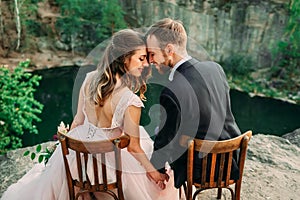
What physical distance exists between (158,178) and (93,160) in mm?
465

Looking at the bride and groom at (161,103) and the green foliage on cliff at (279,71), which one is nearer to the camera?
the bride and groom at (161,103)

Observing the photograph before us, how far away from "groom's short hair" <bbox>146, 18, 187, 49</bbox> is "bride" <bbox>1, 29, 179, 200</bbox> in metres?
0.09

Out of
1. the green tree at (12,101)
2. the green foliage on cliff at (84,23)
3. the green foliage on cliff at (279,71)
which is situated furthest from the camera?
the green foliage on cliff at (84,23)

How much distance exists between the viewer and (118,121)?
2146 mm

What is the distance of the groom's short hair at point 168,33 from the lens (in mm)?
2027

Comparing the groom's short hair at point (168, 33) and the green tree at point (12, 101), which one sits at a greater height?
the groom's short hair at point (168, 33)

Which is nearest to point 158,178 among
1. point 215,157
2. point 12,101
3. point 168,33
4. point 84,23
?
point 215,157

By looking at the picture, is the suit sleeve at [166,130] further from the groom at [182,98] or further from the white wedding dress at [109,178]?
the white wedding dress at [109,178]

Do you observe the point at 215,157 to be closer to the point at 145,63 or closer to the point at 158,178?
the point at 158,178

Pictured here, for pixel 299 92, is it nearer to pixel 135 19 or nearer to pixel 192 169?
pixel 135 19

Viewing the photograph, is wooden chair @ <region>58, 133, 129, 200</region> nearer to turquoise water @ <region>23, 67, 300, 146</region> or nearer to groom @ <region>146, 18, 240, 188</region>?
groom @ <region>146, 18, 240, 188</region>

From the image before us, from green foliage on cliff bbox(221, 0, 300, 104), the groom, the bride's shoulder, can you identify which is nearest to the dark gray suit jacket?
the groom

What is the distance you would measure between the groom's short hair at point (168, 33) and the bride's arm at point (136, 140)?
1.33 ft

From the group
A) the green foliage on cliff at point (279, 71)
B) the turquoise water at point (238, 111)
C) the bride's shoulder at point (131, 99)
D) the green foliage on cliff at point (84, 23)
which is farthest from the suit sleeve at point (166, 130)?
the green foliage on cliff at point (84, 23)
